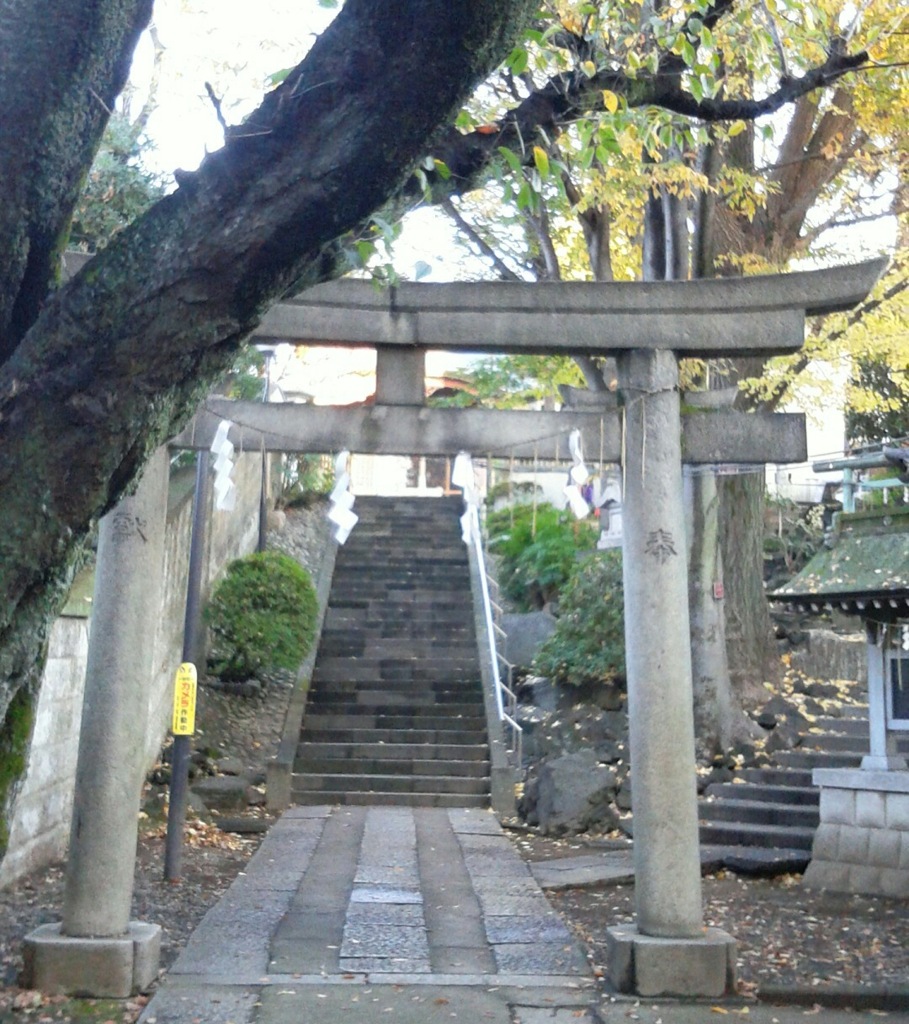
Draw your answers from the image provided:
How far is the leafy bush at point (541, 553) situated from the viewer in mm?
19375

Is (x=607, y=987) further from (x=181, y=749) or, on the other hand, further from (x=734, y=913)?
(x=181, y=749)

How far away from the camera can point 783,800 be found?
1180 cm

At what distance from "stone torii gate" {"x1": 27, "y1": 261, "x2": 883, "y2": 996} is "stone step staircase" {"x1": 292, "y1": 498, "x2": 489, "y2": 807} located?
22.6ft

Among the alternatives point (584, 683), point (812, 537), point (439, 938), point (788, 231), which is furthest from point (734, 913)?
point (812, 537)

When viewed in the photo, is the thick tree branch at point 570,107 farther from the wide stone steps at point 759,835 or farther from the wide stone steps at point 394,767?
the wide stone steps at point 394,767

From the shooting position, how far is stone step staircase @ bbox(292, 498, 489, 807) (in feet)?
44.2

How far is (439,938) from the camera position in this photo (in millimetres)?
7344

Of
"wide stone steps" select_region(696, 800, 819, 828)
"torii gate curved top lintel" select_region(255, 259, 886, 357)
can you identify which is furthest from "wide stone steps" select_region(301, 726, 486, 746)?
"torii gate curved top lintel" select_region(255, 259, 886, 357)

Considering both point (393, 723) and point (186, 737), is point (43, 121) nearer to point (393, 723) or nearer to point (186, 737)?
point (186, 737)

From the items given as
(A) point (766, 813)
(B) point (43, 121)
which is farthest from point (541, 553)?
(B) point (43, 121)

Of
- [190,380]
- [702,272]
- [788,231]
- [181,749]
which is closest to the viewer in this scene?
[190,380]

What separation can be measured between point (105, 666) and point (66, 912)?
51.7 inches

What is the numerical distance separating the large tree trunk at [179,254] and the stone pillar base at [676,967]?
3780mm

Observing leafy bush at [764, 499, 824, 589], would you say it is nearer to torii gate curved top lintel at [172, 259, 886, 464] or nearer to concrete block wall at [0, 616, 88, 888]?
concrete block wall at [0, 616, 88, 888]
